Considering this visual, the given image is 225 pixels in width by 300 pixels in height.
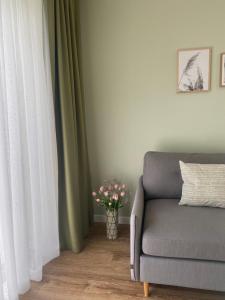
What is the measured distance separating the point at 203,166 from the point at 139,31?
4.81ft

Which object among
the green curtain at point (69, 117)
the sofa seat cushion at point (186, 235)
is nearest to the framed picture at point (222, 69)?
the sofa seat cushion at point (186, 235)

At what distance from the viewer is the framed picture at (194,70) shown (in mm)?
2525

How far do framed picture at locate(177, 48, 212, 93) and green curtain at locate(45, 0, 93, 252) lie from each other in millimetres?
1000

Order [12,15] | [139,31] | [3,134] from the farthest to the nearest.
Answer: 1. [139,31]
2. [12,15]
3. [3,134]

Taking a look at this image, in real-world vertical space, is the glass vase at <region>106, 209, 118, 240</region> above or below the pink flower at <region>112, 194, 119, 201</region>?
below

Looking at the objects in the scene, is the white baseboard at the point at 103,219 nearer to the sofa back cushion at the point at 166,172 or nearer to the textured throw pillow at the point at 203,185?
the sofa back cushion at the point at 166,172

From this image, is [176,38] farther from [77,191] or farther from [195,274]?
[195,274]

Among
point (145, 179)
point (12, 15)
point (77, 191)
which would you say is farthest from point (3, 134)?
point (145, 179)

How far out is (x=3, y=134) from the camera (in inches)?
65.3

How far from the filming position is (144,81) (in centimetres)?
270

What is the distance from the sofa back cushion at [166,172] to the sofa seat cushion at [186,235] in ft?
1.24

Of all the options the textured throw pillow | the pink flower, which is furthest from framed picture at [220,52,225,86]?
the pink flower

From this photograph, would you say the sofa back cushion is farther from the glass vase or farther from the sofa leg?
the sofa leg

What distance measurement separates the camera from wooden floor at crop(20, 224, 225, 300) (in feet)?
6.25
